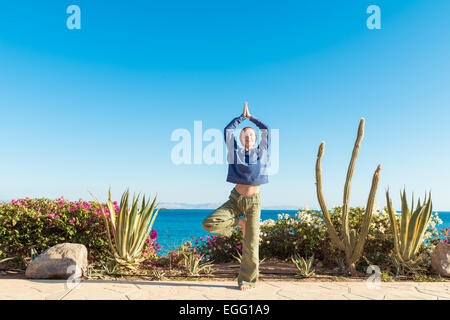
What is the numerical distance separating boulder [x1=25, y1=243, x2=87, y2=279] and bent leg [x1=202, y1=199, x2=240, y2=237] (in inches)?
89.6

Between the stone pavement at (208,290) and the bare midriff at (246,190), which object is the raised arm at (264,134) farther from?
the stone pavement at (208,290)

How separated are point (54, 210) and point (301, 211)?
5015 millimetres

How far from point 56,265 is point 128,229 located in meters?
1.16

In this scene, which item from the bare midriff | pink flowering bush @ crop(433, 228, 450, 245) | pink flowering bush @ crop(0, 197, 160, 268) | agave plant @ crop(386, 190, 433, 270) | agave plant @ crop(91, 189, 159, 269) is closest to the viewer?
the bare midriff

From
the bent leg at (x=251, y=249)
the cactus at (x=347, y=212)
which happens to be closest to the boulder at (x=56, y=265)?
the bent leg at (x=251, y=249)

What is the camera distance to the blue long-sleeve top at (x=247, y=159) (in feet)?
14.6

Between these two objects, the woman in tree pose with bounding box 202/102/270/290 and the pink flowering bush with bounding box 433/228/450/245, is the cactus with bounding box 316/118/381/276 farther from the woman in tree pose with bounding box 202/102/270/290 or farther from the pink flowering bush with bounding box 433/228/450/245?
the pink flowering bush with bounding box 433/228/450/245

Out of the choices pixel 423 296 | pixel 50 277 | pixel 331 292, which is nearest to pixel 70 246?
pixel 50 277

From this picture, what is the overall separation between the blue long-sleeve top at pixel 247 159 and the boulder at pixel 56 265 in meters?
2.80

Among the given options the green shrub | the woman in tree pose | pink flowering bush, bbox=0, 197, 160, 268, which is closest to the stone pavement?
the woman in tree pose

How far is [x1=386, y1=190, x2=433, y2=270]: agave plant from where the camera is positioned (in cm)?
579

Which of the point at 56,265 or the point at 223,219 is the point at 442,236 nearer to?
the point at 223,219
